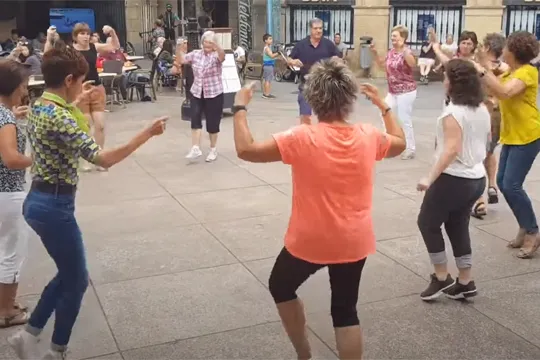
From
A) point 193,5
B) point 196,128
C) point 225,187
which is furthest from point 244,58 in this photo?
point 225,187

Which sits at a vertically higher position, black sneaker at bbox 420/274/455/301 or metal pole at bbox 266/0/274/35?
metal pole at bbox 266/0/274/35

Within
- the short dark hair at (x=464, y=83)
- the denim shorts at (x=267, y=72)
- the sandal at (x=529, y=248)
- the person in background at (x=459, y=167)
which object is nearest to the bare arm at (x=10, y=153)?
the person in background at (x=459, y=167)

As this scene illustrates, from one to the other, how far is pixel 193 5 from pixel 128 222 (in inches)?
366

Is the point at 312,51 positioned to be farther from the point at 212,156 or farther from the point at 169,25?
the point at 169,25

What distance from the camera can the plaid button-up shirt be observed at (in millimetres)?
9336

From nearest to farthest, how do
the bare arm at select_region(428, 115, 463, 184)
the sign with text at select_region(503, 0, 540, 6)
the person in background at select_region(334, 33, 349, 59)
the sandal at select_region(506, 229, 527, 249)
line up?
the bare arm at select_region(428, 115, 463, 184), the sandal at select_region(506, 229, 527, 249), the sign with text at select_region(503, 0, 540, 6), the person in background at select_region(334, 33, 349, 59)

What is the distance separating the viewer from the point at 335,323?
3.53 metres

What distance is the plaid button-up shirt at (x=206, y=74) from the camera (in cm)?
934

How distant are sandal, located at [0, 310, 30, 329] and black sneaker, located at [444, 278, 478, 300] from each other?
2.88 metres

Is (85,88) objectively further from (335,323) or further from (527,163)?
(527,163)

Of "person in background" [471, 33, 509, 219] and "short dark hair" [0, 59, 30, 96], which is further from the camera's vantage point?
"person in background" [471, 33, 509, 219]

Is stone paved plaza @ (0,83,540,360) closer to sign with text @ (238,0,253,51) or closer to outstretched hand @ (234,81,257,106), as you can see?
outstretched hand @ (234,81,257,106)

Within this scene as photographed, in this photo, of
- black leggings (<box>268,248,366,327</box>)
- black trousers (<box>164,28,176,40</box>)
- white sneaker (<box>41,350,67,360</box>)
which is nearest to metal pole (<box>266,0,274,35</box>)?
black trousers (<box>164,28,176,40</box>)

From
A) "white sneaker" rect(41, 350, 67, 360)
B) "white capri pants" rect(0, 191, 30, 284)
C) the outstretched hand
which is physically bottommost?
"white sneaker" rect(41, 350, 67, 360)
